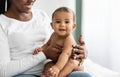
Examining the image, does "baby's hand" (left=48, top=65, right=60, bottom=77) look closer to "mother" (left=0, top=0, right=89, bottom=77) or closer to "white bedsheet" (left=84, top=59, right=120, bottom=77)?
"mother" (left=0, top=0, right=89, bottom=77)

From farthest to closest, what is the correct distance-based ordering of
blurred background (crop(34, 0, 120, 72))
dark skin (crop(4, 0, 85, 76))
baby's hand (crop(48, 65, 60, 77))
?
1. blurred background (crop(34, 0, 120, 72))
2. dark skin (crop(4, 0, 85, 76))
3. baby's hand (crop(48, 65, 60, 77))

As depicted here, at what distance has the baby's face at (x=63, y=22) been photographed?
143 cm

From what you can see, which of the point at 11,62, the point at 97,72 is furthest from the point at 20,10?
the point at 97,72

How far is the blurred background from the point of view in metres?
2.51

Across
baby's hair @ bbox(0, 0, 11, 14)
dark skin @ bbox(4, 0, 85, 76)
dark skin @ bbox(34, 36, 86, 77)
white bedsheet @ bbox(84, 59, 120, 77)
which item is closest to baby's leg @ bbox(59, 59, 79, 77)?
dark skin @ bbox(34, 36, 86, 77)

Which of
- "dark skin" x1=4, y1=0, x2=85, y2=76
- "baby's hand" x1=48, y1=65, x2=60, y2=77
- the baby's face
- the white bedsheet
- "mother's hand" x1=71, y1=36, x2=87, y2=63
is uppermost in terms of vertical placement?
"dark skin" x1=4, y1=0, x2=85, y2=76

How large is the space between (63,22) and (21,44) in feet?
1.06

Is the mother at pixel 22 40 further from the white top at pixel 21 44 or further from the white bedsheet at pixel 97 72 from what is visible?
the white bedsheet at pixel 97 72

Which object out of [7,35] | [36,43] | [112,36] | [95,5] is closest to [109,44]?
[112,36]

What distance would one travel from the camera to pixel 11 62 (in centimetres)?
150

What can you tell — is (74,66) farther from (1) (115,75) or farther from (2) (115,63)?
(2) (115,63)

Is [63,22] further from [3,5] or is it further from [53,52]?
[3,5]

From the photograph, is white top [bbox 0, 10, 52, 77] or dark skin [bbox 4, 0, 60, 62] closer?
white top [bbox 0, 10, 52, 77]

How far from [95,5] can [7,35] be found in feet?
4.19
